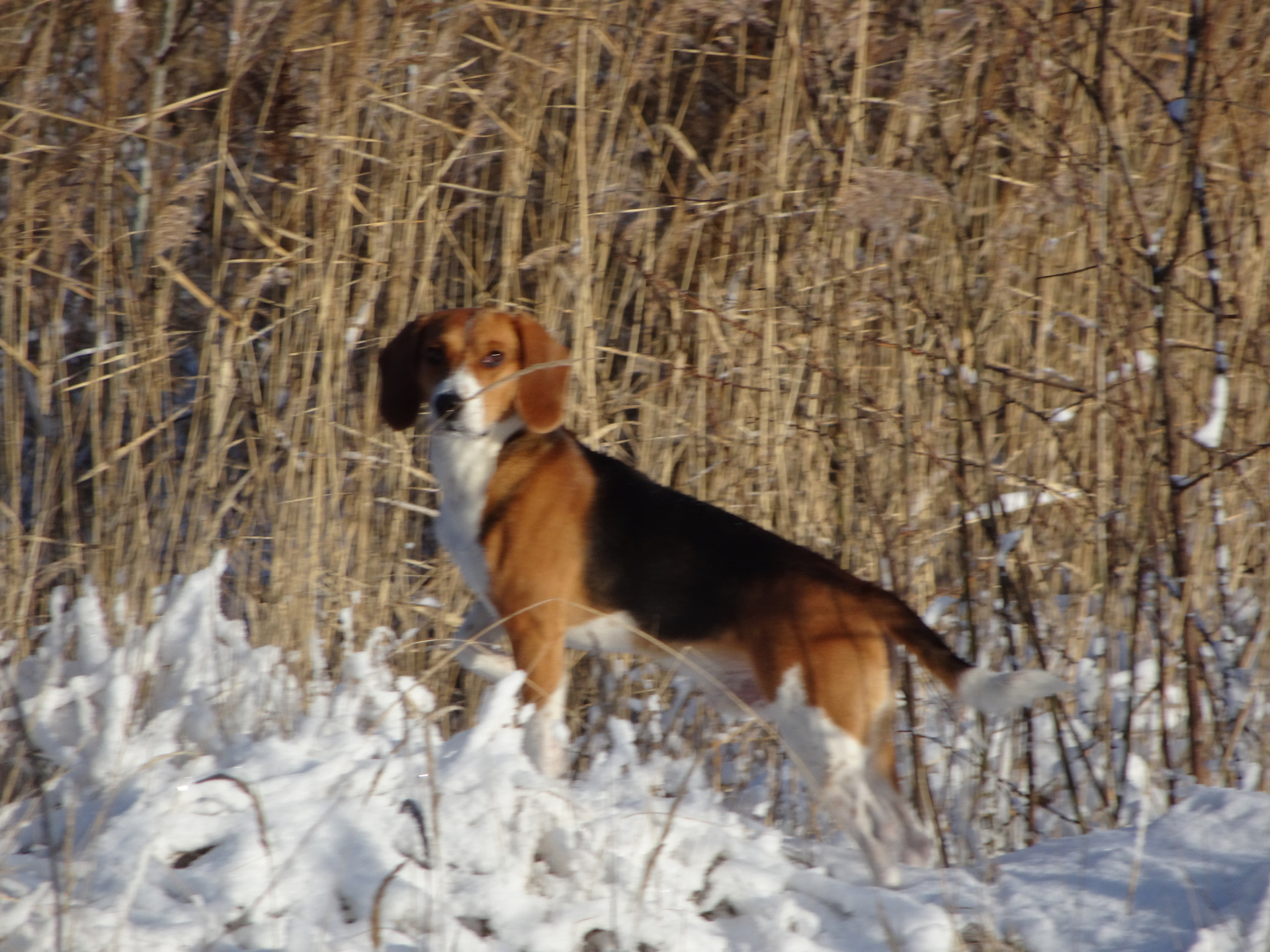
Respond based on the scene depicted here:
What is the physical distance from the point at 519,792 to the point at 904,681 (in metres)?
1.47

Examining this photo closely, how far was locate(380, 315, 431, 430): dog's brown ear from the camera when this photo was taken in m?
2.98

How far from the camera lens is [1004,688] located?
2.40 metres

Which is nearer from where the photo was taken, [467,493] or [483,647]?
[467,493]

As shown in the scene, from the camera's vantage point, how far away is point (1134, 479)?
3.42 meters

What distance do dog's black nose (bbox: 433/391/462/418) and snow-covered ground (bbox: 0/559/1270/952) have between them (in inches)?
26.3

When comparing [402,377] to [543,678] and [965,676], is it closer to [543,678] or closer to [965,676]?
[543,678]

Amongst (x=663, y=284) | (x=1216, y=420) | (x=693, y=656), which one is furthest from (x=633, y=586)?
(x=1216, y=420)

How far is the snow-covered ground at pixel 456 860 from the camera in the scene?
71.4 inches

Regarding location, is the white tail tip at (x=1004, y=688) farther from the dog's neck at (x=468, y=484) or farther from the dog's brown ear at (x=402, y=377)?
the dog's brown ear at (x=402, y=377)

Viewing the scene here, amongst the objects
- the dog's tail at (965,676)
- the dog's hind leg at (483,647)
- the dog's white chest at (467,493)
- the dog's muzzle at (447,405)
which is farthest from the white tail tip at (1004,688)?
the dog's muzzle at (447,405)

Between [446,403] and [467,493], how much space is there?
247mm

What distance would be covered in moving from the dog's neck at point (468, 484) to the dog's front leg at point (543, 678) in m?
0.17

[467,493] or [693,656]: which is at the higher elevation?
[467,493]

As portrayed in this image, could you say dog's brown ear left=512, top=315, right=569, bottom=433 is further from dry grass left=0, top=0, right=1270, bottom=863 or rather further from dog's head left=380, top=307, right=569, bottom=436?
dry grass left=0, top=0, right=1270, bottom=863
